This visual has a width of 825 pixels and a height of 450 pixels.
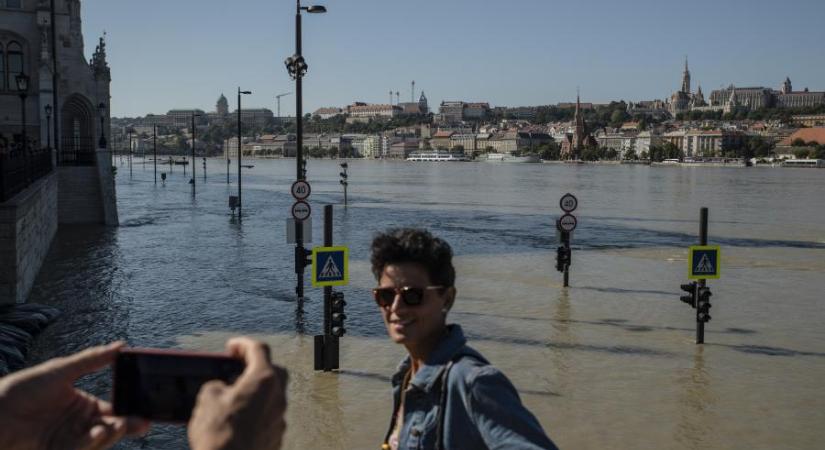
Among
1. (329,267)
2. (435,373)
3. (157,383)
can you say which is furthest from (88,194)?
(157,383)

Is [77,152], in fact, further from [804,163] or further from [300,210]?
[804,163]

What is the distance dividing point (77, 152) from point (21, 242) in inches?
780

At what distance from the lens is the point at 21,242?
16.0m

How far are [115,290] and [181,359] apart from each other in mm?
18264

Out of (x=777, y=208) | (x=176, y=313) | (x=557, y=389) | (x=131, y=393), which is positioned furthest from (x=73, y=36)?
(x=777, y=208)

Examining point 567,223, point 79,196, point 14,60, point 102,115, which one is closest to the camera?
point 567,223

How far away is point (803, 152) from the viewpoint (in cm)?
19312

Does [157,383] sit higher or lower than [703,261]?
higher

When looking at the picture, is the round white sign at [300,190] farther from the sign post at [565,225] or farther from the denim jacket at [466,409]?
the denim jacket at [466,409]

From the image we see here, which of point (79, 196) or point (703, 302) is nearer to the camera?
point (703, 302)

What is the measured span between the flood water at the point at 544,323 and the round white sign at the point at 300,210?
1.83m

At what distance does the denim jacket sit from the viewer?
2.43 metres

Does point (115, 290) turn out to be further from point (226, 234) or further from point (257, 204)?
point (257, 204)

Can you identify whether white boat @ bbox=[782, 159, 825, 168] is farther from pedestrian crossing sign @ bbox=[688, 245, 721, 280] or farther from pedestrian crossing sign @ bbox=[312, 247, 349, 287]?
pedestrian crossing sign @ bbox=[312, 247, 349, 287]
